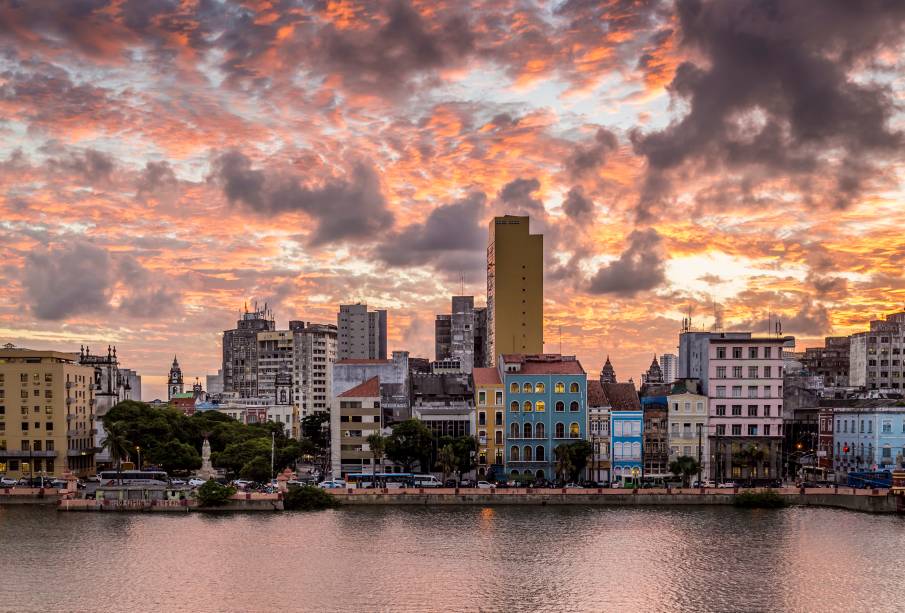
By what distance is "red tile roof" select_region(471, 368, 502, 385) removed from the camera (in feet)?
427

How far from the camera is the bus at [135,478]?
370 feet

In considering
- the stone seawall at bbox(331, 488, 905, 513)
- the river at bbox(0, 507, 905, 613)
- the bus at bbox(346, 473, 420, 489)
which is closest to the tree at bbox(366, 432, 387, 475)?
the bus at bbox(346, 473, 420, 489)

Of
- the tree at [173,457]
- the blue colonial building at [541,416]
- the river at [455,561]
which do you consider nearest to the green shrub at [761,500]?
the river at [455,561]

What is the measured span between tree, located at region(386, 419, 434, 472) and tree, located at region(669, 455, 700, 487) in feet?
98.9

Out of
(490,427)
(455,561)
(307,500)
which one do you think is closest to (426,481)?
(490,427)

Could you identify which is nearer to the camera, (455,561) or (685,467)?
(455,561)

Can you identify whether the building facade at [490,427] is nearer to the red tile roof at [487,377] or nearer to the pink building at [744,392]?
the red tile roof at [487,377]

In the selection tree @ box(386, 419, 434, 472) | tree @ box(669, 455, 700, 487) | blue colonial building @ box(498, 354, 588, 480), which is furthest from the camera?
blue colonial building @ box(498, 354, 588, 480)

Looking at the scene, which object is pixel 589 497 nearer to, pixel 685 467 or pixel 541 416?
pixel 685 467

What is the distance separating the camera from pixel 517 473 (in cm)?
12744

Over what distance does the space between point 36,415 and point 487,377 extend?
5918cm

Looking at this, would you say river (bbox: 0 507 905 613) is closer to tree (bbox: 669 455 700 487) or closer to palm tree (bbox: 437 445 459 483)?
palm tree (bbox: 437 445 459 483)

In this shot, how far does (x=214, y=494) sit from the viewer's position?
352ft

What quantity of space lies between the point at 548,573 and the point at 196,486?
55402 mm
